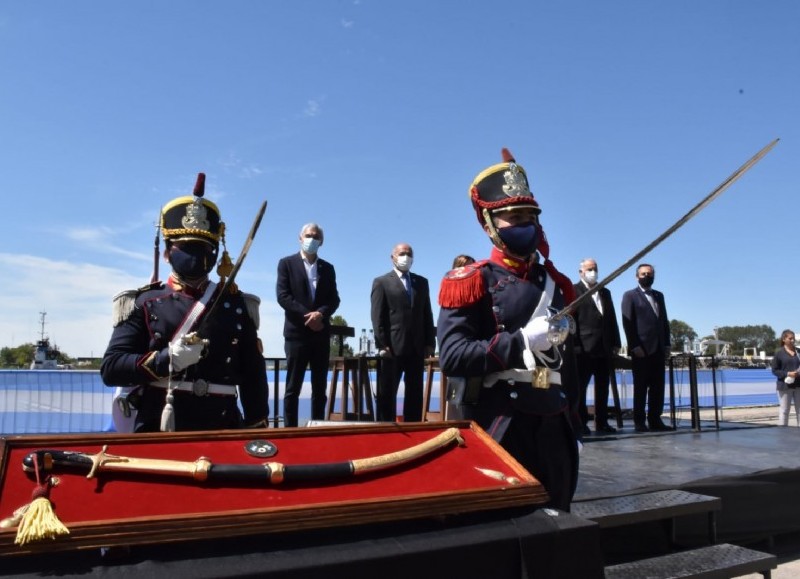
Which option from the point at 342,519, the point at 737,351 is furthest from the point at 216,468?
the point at 737,351

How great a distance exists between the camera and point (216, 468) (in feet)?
5.71

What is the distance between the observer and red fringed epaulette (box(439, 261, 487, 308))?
273cm

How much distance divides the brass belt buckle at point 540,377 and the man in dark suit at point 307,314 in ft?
12.0

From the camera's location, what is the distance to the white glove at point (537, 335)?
2506mm

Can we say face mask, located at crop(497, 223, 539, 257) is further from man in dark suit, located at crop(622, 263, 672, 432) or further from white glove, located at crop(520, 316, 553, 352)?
man in dark suit, located at crop(622, 263, 672, 432)

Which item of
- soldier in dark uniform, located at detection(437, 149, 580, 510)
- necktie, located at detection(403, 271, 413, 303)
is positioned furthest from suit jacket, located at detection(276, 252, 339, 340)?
soldier in dark uniform, located at detection(437, 149, 580, 510)

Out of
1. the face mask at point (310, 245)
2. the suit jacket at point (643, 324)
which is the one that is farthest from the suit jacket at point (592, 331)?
the face mask at point (310, 245)

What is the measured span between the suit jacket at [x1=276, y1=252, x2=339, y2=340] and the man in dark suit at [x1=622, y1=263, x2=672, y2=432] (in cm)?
384

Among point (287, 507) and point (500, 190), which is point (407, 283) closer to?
point (500, 190)

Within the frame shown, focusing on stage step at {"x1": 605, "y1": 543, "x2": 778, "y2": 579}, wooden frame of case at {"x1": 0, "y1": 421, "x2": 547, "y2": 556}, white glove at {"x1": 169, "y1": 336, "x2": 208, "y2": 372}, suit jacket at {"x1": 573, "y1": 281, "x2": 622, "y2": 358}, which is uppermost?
suit jacket at {"x1": 573, "y1": 281, "x2": 622, "y2": 358}

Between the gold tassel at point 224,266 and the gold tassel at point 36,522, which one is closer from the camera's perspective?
the gold tassel at point 36,522

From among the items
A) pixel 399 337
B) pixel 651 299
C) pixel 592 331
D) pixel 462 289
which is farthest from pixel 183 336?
pixel 651 299

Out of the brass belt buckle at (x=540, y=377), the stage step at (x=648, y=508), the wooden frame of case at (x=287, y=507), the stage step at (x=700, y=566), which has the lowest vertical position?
the stage step at (x=700, y=566)

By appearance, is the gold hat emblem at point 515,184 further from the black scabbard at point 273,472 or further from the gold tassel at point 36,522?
the gold tassel at point 36,522
